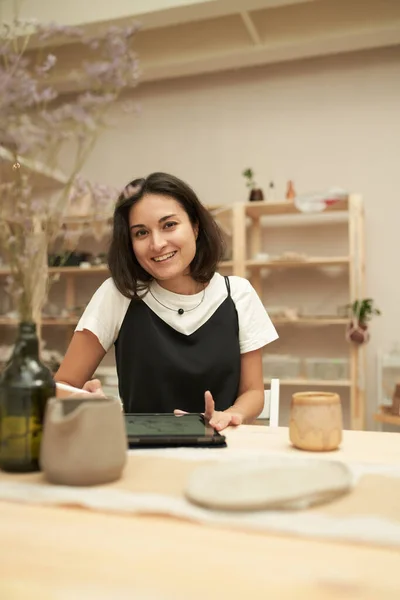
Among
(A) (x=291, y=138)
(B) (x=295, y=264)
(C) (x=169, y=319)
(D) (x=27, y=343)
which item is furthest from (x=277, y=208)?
(D) (x=27, y=343)

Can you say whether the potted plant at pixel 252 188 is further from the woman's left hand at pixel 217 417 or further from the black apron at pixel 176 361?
the woman's left hand at pixel 217 417

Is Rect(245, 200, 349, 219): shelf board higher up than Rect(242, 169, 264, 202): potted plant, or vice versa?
Rect(242, 169, 264, 202): potted plant

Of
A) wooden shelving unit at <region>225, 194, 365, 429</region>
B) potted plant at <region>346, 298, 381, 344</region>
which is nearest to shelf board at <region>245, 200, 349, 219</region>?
wooden shelving unit at <region>225, 194, 365, 429</region>

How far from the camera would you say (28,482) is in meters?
0.76

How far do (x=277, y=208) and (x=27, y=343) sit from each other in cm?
317

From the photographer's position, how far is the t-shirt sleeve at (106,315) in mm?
1623

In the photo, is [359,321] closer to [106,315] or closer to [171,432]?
[106,315]

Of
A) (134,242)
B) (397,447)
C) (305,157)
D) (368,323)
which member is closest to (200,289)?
(134,242)

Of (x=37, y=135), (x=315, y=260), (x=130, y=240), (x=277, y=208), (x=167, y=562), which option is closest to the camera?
(x=167, y=562)

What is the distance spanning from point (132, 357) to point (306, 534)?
114cm

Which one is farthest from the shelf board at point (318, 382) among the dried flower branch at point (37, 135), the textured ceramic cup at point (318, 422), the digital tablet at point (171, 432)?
the dried flower branch at point (37, 135)

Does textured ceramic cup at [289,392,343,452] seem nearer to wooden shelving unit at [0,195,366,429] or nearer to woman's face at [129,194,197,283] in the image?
woman's face at [129,194,197,283]

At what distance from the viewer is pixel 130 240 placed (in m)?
1.70

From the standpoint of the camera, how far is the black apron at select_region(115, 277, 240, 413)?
5.29ft
